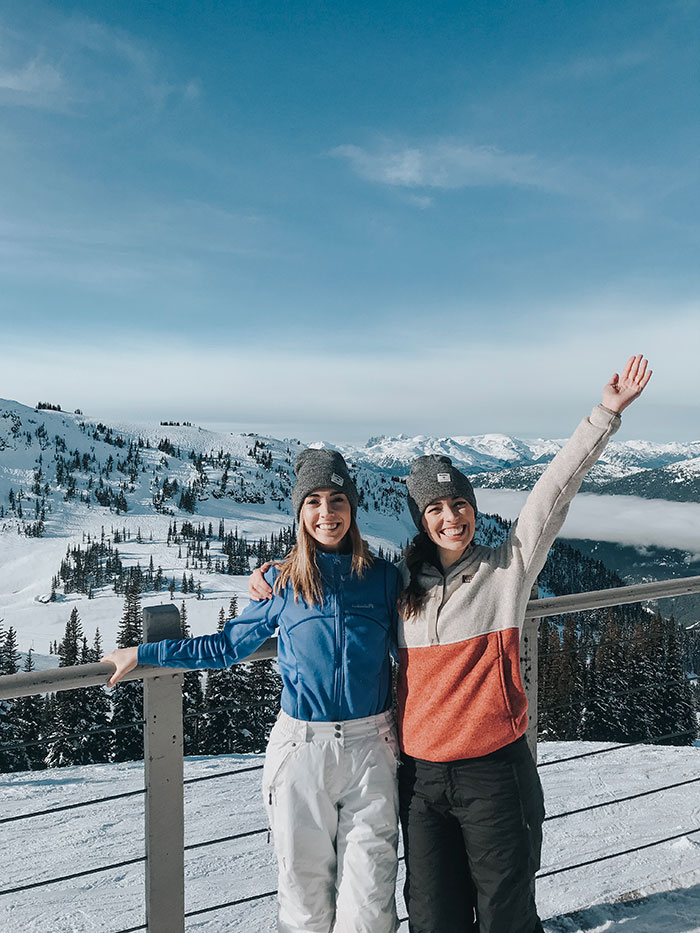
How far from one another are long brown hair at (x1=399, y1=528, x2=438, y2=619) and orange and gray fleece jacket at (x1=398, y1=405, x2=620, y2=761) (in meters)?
0.02

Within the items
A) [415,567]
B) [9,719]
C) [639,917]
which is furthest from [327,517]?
[9,719]

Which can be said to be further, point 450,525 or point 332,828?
point 450,525

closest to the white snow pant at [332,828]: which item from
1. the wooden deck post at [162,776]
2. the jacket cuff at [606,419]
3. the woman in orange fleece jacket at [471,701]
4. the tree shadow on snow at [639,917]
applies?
the woman in orange fleece jacket at [471,701]

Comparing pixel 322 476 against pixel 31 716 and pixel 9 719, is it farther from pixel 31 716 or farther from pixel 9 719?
pixel 31 716

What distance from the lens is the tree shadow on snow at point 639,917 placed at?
2.97m

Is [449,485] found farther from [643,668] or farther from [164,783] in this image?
[643,668]

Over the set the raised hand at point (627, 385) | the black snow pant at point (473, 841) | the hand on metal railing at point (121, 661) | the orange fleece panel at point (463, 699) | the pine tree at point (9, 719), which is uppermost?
the raised hand at point (627, 385)

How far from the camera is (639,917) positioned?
3047 mm

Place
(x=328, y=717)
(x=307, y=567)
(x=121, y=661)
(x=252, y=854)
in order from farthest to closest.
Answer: (x=252, y=854)
(x=307, y=567)
(x=328, y=717)
(x=121, y=661)

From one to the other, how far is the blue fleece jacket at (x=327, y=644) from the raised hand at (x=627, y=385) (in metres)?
1.07

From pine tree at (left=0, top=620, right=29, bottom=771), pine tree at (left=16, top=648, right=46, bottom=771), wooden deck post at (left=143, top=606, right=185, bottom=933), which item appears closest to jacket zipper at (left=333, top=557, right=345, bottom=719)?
wooden deck post at (left=143, top=606, right=185, bottom=933)

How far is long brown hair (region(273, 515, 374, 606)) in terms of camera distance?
8.07ft

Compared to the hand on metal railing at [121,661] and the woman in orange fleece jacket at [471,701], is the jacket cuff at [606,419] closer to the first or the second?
the woman in orange fleece jacket at [471,701]

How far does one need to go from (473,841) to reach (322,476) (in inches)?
54.6
